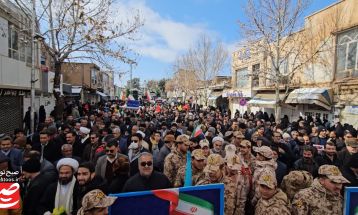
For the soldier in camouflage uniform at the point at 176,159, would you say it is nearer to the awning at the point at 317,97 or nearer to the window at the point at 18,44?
the window at the point at 18,44

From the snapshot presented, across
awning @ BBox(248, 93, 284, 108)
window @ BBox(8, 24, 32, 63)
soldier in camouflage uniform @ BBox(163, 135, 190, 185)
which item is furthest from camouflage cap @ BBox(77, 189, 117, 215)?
awning @ BBox(248, 93, 284, 108)

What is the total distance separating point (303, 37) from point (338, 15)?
9.82ft

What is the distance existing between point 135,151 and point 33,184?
2647mm

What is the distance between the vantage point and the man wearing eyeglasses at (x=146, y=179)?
14.2 feet

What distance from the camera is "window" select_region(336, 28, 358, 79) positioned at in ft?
55.8

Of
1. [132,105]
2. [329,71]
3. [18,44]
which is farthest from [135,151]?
[329,71]

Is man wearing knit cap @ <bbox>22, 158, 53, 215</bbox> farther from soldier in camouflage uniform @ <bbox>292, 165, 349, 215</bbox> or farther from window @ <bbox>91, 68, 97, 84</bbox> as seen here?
window @ <bbox>91, 68, 97, 84</bbox>

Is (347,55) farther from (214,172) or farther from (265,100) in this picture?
(214,172)

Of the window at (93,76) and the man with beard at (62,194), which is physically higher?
the window at (93,76)

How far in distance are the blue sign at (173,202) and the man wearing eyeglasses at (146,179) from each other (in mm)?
1046

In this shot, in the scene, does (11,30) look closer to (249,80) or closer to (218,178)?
(218,178)

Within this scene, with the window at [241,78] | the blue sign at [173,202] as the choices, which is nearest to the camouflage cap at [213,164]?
the blue sign at [173,202]

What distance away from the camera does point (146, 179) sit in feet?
14.6

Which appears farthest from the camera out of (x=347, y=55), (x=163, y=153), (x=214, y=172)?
(x=347, y=55)
